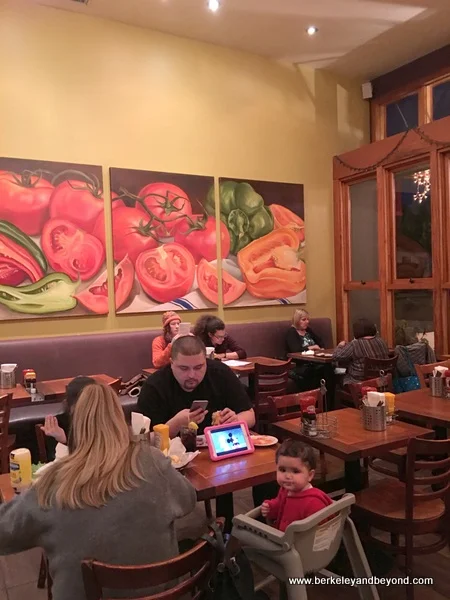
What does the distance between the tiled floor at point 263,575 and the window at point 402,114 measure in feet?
19.1

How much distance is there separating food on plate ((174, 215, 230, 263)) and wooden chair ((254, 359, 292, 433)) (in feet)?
6.47

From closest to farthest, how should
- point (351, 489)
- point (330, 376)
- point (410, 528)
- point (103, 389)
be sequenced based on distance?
point (103, 389)
point (410, 528)
point (351, 489)
point (330, 376)

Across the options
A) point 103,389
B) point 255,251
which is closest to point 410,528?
point 103,389

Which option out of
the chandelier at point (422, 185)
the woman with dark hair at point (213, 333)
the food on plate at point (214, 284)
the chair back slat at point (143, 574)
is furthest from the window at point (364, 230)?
A: the chair back slat at point (143, 574)

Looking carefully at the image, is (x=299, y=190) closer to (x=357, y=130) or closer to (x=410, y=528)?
(x=357, y=130)

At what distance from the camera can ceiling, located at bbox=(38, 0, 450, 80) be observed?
577 centimetres

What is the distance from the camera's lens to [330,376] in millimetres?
6230

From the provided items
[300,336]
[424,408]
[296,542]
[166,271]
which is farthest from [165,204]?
[296,542]

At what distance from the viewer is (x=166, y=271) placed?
20.6ft

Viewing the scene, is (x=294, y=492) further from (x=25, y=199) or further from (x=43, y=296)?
(x=25, y=199)

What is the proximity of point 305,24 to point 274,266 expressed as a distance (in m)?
2.93

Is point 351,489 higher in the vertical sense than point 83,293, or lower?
lower

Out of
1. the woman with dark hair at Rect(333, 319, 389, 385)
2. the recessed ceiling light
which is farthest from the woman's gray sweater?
the recessed ceiling light

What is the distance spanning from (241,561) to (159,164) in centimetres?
513
